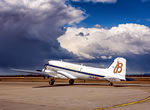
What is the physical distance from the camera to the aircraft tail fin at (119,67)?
3250 cm

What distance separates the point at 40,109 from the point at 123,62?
2368 centimetres

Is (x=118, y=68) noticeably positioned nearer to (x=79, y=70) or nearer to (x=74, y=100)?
(x=79, y=70)

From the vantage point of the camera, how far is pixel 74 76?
37.4 m

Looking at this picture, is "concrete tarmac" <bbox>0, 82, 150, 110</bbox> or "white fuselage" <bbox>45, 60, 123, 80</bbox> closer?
"concrete tarmac" <bbox>0, 82, 150, 110</bbox>

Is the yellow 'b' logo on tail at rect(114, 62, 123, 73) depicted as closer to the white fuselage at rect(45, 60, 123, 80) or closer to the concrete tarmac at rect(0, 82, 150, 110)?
the white fuselage at rect(45, 60, 123, 80)

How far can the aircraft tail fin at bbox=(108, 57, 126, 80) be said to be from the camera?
3250 centimetres

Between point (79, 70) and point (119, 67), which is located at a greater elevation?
point (119, 67)

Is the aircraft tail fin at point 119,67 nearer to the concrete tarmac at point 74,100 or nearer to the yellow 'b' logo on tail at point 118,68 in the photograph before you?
the yellow 'b' logo on tail at point 118,68

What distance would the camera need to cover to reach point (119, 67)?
32.8 metres

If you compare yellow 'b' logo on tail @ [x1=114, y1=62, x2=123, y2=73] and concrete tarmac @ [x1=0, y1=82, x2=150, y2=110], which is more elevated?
yellow 'b' logo on tail @ [x1=114, y1=62, x2=123, y2=73]

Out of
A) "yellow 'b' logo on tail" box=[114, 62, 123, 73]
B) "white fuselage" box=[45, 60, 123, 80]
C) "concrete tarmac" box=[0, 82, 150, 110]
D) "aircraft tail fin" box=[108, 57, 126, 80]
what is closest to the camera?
"concrete tarmac" box=[0, 82, 150, 110]

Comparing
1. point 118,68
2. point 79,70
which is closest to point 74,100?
point 118,68

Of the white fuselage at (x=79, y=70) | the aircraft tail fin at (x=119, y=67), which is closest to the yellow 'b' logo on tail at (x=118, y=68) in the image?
the aircraft tail fin at (x=119, y=67)

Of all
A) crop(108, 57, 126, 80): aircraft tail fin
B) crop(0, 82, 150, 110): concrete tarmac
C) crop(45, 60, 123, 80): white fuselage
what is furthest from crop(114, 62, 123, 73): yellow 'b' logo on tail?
crop(0, 82, 150, 110): concrete tarmac
